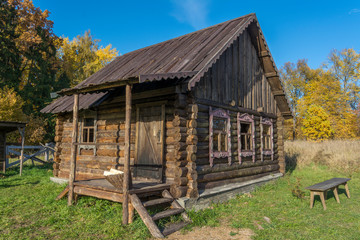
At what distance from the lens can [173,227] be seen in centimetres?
620

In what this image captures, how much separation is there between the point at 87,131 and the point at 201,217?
640 cm

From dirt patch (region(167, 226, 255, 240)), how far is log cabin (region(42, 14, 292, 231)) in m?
1.31

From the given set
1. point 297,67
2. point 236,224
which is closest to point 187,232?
point 236,224

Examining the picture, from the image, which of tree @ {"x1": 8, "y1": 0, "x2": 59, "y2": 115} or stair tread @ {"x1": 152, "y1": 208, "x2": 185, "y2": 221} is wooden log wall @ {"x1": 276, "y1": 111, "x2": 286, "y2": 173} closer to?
stair tread @ {"x1": 152, "y1": 208, "x2": 185, "y2": 221}

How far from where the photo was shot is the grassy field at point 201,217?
596 cm

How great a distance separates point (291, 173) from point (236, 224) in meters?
9.49

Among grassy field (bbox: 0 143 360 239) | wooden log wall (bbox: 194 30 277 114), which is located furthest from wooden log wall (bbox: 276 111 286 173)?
grassy field (bbox: 0 143 360 239)

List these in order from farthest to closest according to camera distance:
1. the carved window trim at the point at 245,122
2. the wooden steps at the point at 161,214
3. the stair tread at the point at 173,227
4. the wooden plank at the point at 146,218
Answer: the carved window trim at the point at 245,122
the stair tread at the point at 173,227
the wooden steps at the point at 161,214
the wooden plank at the point at 146,218

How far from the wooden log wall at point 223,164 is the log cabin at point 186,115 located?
0.11 feet

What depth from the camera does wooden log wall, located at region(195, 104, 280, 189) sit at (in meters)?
8.23

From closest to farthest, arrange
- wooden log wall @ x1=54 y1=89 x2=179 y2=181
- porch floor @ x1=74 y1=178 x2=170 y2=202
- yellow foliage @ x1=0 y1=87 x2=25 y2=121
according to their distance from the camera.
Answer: porch floor @ x1=74 y1=178 x2=170 y2=202, wooden log wall @ x1=54 y1=89 x2=179 y2=181, yellow foliage @ x1=0 y1=87 x2=25 y2=121

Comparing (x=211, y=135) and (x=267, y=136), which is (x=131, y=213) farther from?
(x=267, y=136)

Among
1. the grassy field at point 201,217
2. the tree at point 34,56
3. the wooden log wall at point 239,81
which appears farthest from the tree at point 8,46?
the wooden log wall at point 239,81

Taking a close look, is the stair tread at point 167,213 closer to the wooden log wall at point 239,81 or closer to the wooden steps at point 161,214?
the wooden steps at point 161,214
